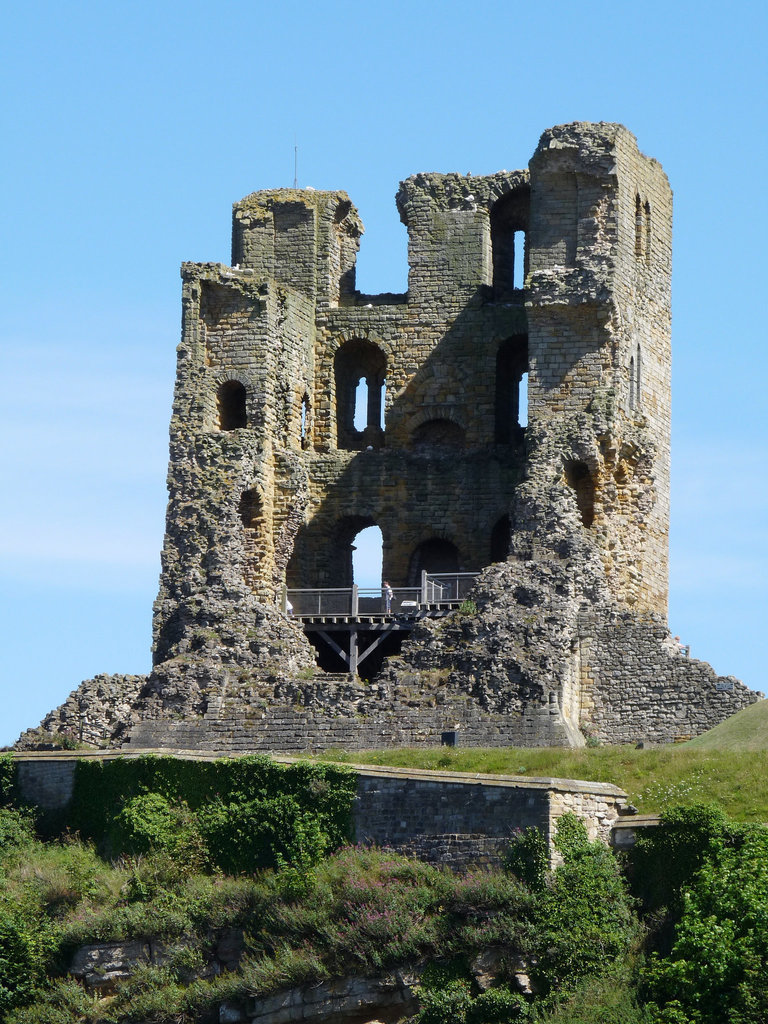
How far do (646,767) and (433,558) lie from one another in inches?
529

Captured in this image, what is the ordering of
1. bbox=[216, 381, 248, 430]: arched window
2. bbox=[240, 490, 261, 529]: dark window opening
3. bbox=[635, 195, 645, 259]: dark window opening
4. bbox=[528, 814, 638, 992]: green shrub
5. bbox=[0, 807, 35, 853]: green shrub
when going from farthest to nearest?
bbox=[635, 195, 645, 259]: dark window opening
bbox=[216, 381, 248, 430]: arched window
bbox=[240, 490, 261, 529]: dark window opening
bbox=[0, 807, 35, 853]: green shrub
bbox=[528, 814, 638, 992]: green shrub

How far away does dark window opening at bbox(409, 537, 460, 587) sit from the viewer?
64.8 meters

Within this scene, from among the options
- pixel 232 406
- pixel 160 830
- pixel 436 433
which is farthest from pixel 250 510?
pixel 160 830

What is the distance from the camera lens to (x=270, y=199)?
66375mm

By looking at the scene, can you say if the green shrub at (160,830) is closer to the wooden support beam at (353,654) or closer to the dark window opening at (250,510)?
the wooden support beam at (353,654)

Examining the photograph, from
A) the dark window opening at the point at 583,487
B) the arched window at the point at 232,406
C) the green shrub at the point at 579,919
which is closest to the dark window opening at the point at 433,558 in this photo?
the dark window opening at the point at 583,487

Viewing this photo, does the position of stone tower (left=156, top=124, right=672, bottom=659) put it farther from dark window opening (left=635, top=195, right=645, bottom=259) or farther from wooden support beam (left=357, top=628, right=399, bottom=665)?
wooden support beam (left=357, top=628, right=399, bottom=665)

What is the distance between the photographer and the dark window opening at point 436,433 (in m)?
65.6

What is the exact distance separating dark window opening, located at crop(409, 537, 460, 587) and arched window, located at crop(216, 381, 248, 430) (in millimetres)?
4537

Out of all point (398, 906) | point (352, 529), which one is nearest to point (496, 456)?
point (352, 529)

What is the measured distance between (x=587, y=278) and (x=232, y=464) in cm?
762

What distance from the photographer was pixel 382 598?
62.8 m

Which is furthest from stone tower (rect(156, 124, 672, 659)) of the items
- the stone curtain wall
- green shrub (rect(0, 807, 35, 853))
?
the stone curtain wall

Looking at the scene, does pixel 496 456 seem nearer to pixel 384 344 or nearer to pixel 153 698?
pixel 384 344
